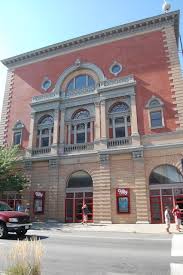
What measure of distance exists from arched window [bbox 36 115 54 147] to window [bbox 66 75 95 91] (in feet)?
15.1

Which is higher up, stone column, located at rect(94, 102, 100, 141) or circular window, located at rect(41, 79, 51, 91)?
circular window, located at rect(41, 79, 51, 91)

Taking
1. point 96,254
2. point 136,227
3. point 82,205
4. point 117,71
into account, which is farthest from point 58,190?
point 96,254

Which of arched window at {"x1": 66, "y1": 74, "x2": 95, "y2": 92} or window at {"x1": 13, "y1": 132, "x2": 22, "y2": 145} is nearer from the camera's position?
arched window at {"x1": 66, "y1": 74, "x2": 95, "y2": 92}

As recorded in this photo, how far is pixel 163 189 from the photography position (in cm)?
2216

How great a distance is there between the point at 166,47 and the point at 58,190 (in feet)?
63.1

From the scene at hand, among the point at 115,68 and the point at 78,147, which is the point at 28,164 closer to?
the point at 78,147

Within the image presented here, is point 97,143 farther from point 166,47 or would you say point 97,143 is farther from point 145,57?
point 166,47

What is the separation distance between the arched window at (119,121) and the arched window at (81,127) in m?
2.51

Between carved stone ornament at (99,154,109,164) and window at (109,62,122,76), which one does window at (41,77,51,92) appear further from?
carved stone ornament at (99,154,109,164)

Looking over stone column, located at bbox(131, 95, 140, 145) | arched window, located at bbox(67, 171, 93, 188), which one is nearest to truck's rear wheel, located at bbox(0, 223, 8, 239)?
arched window, located at bbox(67, 171, 93, 188)

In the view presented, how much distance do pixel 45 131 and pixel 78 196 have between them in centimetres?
904

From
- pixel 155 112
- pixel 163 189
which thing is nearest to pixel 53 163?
pixel 163 189

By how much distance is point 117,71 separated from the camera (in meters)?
27.8

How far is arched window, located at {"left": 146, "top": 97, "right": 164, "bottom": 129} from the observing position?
2414cm
